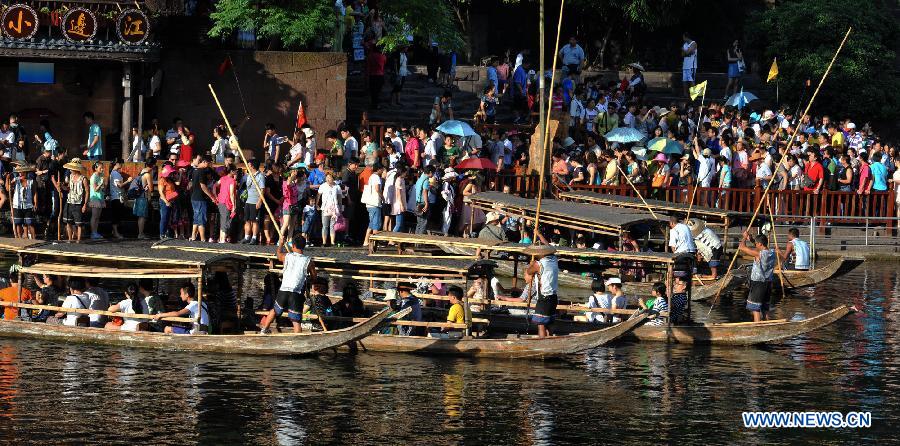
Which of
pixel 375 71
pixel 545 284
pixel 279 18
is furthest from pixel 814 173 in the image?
pixel 545 284

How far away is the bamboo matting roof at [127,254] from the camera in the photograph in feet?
72.3

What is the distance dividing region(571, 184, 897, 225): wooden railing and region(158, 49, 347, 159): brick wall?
21.9 ft

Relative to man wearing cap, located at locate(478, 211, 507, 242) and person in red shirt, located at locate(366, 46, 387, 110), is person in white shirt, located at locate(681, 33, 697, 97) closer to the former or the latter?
person in red shirt, located at locate(366, 46, 387, 110)

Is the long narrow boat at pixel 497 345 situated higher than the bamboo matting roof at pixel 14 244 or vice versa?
the bamboo matting roof at pixel 14 244

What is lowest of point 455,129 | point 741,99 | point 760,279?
point 760,279

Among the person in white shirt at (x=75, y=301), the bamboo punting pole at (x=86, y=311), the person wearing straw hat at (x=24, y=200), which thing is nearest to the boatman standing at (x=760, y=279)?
the bamboo punting pole at (x=86, y=311)

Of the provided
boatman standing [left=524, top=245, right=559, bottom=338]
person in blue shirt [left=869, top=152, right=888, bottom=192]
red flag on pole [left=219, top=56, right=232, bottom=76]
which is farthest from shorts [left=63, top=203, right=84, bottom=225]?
person in blue shirt [left=869, top=152, right=888, bottom=192]

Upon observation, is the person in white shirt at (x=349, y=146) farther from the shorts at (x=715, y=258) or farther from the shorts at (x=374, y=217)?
the shorts at (x=715, y=258)

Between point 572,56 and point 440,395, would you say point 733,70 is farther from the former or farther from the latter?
point 440,395

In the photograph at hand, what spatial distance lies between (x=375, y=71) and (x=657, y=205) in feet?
33.0

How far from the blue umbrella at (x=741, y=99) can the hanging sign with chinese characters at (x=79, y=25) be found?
54.1ft

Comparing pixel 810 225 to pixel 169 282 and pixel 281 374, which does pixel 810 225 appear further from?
pixel 281 374

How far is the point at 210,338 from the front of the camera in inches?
880

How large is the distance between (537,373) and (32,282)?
36.6 feet
